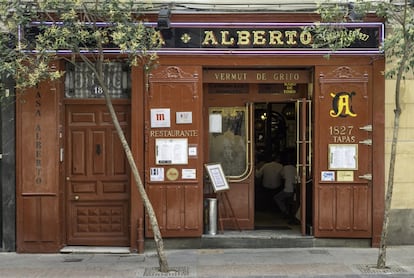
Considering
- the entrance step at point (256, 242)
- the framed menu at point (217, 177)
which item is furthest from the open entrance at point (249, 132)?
the framed menu at point (217, 177)

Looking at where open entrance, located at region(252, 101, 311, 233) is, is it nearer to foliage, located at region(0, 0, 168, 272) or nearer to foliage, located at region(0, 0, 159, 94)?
foliage, located at region(0, 0, 168, 272)

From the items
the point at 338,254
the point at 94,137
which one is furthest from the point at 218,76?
the point at 338,254

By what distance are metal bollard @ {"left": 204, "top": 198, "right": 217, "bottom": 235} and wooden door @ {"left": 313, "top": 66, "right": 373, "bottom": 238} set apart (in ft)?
5.89

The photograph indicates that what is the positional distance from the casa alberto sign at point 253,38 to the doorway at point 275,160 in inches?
63.3

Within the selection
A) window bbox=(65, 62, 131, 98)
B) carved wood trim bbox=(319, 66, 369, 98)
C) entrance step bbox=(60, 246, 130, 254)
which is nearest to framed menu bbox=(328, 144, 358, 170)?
carved wood trim bbox=(319, 66, 369, 98)

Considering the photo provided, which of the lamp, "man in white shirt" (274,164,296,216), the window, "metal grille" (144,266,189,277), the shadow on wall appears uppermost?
the lamp

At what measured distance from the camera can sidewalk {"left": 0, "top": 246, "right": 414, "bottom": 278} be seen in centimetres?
816

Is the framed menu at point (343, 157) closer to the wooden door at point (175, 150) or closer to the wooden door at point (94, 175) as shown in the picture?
the wooden door at point (175, 150)

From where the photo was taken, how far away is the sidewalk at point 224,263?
8.16 metres

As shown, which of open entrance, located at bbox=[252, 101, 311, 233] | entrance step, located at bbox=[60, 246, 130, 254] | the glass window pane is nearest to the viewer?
entrance step, located at bbox=[60, 246, 130, 254]

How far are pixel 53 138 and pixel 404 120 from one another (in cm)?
Answer: 618

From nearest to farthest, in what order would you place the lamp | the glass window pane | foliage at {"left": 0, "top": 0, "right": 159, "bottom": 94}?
foliage at {"left": 0, "top": 0, "right": 159, "bottom": 94} → the lamp → the glass window pane

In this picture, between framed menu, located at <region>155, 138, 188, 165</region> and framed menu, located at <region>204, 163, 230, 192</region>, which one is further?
framed menu, located at <region>204, 163, 230, 192</region>

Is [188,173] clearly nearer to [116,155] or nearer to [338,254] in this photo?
[116,155]
